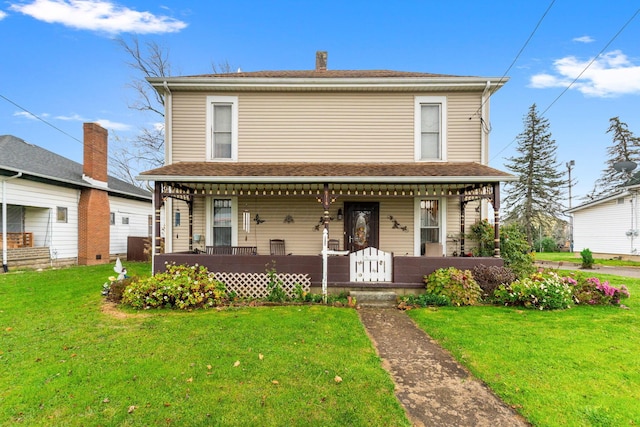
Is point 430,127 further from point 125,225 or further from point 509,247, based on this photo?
point 125,225

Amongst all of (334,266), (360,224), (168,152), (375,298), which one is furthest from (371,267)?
(168,152)

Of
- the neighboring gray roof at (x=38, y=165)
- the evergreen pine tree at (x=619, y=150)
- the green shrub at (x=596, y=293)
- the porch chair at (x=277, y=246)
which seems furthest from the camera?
the evergreen pine tree at (x=619, y=150)

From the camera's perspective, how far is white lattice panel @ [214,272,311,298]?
27.1 feet

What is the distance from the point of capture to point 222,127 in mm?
10375

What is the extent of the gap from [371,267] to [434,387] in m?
4.67

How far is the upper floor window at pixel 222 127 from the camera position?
10.2 m

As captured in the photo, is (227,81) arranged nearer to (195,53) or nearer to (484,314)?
(484,314)

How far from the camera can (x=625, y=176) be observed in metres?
33.8

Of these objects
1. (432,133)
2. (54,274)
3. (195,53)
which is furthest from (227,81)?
(195,53)

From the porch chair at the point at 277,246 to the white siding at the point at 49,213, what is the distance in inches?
420

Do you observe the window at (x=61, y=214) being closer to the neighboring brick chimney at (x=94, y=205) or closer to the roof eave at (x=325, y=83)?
the neighboring brick chimney at (x=94, y=205)

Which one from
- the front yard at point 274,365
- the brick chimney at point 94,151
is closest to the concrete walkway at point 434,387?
the front yard at point 274,365

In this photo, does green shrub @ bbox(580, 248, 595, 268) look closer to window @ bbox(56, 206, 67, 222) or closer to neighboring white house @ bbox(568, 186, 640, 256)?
neighboring white house @ bbox(568, 186, 640, 256)

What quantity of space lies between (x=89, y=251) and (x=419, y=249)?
15174 mm
